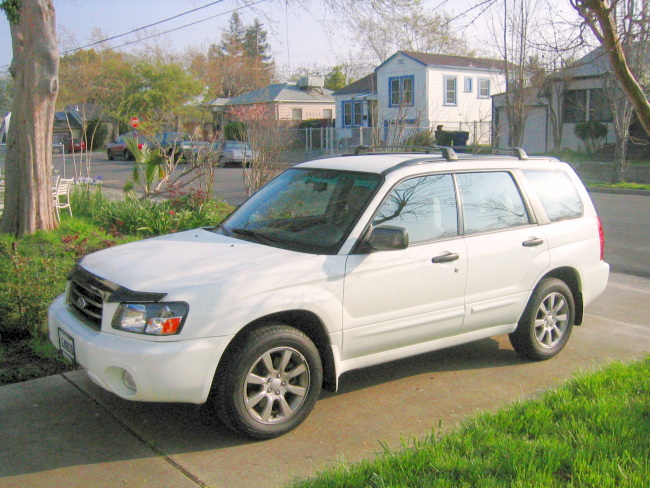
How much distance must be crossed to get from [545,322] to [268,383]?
270cm

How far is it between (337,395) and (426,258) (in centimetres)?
120

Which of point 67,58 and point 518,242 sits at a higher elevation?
point 67,58

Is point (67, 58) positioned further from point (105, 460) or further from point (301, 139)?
point (105, 460)

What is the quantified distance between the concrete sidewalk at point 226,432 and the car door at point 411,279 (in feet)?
1.48

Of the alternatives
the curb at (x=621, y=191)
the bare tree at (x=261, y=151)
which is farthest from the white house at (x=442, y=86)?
the bare tree at (x=261, y=151)

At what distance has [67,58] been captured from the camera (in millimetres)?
45531

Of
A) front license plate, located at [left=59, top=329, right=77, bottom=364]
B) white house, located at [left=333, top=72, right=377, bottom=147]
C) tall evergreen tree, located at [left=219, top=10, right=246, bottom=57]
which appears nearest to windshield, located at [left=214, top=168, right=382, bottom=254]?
front license plate, located at [left=59, top=329, right=77, bottom=364]

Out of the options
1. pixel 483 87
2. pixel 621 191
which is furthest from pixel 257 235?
pixel 483 87

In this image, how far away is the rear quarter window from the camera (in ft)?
19.6

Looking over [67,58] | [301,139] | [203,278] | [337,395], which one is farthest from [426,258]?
[67,58]

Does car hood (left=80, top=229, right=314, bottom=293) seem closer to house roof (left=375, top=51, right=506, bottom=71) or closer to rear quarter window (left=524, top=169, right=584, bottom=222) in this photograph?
rear quarter window (left=524, top=169, right=584, bottom=222)

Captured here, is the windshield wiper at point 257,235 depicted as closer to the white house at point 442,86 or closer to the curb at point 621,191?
the curb at point 621,191

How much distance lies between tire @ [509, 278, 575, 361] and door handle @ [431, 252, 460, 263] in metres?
1.02

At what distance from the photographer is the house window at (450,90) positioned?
133ft
